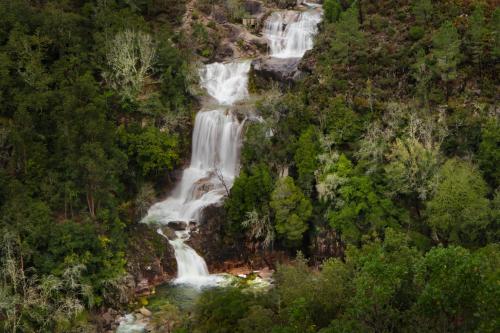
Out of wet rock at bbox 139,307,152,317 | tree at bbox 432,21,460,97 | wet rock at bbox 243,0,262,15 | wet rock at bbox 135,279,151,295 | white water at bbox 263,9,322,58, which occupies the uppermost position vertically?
wet rock at bbox 243,0,262,15

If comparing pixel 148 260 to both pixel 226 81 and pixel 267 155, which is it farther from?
pixel 226 81

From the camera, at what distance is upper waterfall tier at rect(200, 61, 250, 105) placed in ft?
218

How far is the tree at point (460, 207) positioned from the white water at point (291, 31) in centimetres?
3312

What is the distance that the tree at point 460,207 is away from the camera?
4006 cm

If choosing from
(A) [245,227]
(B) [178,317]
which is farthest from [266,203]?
(B) [178,317]

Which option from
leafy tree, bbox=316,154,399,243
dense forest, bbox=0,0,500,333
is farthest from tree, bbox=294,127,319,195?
leafy tree, bbox=316,154,399,243

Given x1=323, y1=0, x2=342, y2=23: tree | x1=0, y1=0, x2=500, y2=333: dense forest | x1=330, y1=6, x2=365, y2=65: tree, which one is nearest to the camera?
x1=0, y1=0, x2=500, y2=333: dense forest

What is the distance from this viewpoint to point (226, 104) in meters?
64.6

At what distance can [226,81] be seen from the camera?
224ft

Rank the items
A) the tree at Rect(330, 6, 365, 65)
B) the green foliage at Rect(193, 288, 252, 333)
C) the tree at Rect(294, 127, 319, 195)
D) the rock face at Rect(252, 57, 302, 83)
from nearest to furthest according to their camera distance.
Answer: the green foliage at Rect(193, 288, 252, 333), the tree at Rect(294, 127, 319, 195), the tree at Rect(330, 6, 365, 65), the rock face at Rect(252, 57, 302, 83)

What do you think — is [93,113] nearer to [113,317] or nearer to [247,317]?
[113,317]

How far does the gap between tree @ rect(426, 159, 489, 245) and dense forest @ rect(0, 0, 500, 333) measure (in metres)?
0.16

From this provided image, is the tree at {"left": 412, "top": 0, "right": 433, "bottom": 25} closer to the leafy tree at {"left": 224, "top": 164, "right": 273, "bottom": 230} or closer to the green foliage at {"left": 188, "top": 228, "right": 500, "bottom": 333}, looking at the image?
the leafy tree at {"left": 224, "top": 164, "right": 273, "bottom": 230}

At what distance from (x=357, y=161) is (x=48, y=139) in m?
27.6
